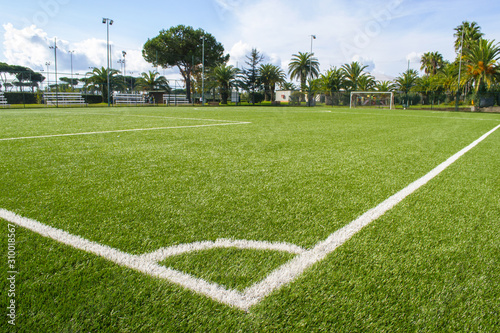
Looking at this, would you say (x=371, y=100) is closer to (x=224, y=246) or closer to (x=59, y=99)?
(x=59, y=99)

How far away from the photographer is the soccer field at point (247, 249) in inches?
46.0

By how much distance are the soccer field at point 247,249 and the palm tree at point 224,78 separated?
44459mm

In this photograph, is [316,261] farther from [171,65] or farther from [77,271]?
[171,65]

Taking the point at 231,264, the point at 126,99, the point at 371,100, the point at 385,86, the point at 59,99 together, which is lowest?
the point at 231,264

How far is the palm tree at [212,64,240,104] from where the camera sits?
1831 inches

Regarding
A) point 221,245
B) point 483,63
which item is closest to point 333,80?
point 483,63

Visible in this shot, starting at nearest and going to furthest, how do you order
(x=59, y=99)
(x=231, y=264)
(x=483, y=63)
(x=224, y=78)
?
(x=231, y=264) < (x=59, y=99) < (x=483, y=63) < (x=224, y=78)

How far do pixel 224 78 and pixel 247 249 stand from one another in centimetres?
4737

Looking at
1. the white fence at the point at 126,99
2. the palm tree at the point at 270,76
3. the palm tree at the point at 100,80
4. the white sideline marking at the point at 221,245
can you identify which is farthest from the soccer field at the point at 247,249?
the palm tree at the point at 270,76

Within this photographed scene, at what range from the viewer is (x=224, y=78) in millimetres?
47031

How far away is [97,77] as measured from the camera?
40.3 metres

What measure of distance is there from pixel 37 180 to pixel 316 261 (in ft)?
7.87

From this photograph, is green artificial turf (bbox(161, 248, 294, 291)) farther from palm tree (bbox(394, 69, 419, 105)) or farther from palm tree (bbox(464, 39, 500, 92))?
palm tree (bbox(394, 69, 419, 105))

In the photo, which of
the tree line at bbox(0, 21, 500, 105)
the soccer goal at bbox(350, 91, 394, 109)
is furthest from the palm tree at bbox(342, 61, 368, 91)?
the soccer goal at bbox(350, 91, 394, 109)
